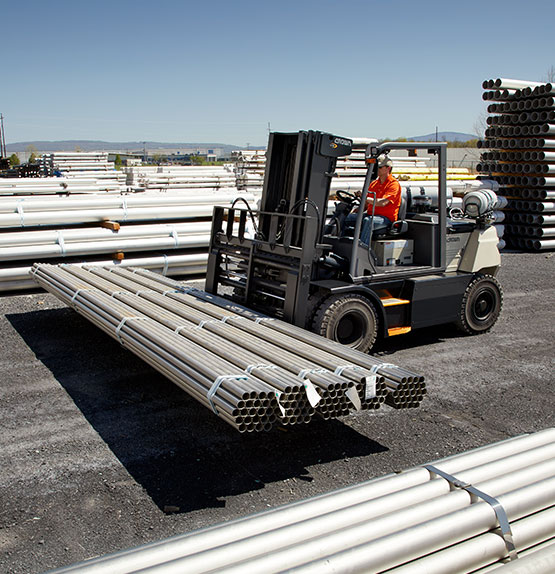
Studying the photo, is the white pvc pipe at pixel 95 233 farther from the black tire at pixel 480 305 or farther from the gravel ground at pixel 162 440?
the black tire at pixel 480 305

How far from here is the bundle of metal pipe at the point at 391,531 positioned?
2896mm

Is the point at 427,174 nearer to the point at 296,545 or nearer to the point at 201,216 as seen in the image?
the point at 201,216

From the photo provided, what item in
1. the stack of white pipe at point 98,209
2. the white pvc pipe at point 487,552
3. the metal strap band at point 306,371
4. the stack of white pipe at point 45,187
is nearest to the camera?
the white pvc pipe at point 487,552

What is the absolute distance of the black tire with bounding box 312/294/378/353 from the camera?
669 centimetres

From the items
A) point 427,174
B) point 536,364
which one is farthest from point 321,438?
point 427,174

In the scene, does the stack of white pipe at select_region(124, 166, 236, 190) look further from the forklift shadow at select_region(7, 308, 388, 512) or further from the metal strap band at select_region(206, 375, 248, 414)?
the metal strap band at select_region(206, 375, 248, 414)

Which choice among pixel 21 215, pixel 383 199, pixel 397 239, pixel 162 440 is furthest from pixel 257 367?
pixel 21 215

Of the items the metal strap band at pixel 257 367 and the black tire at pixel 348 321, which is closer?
the metal strap band at pixel 257 367

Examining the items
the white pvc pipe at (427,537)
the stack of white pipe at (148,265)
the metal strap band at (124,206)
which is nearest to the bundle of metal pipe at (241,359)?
the white pvc pipe at (427,537)

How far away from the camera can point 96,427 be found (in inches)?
215

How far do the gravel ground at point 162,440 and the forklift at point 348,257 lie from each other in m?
0.67

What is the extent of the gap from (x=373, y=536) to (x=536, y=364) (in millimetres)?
4986

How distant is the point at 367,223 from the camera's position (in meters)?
7.29

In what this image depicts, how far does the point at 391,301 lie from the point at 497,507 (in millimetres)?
4227
